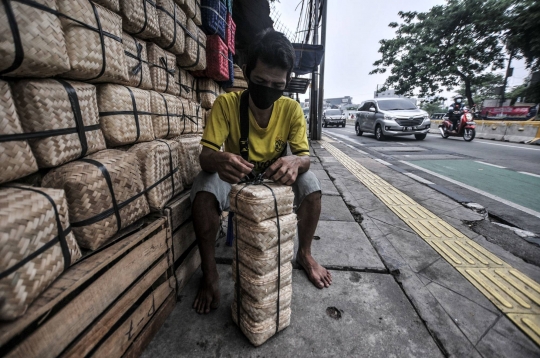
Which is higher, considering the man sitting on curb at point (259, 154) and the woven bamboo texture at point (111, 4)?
the woven bamboo texture at point (111, 4)

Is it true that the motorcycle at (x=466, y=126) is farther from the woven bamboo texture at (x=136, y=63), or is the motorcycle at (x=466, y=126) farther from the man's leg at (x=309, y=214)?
the woven bamboo texture at (x=136, y=63)

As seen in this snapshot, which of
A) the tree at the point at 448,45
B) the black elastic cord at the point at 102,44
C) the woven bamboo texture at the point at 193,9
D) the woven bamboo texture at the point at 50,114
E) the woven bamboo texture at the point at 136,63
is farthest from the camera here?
the tree at the point at 448,45

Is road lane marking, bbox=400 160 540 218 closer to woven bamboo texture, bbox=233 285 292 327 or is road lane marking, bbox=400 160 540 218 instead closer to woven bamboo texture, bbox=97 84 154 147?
woven bamboo texture, bbox=233 285 292 327

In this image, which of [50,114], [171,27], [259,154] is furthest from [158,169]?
[171,27]

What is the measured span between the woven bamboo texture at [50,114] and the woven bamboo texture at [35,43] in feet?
0.18

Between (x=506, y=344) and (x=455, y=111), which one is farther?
(x=455, y=111)

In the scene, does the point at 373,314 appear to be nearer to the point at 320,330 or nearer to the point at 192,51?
the point at 320,330

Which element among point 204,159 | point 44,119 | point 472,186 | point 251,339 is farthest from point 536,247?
point 44,119

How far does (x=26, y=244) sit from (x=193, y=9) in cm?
236

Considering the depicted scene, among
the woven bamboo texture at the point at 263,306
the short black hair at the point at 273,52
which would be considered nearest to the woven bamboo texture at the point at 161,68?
the short black hair at the point at 273,52

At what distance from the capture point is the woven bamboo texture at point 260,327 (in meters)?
1.15

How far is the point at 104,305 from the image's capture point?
3.01 feet

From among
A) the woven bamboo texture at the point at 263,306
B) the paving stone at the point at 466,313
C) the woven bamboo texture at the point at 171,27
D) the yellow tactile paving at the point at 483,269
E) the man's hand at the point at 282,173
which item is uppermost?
the woven bamboo texture at the point at 171,27

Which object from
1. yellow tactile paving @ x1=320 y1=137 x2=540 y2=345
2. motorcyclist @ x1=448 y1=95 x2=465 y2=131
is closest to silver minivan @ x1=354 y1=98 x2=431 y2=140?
motorcyclist @ x1=448 y1=95 x2=465 y2=131
